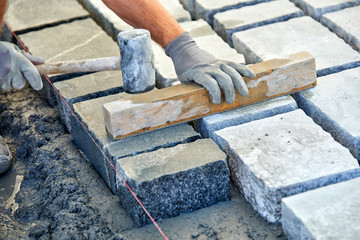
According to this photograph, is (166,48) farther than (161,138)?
Yes

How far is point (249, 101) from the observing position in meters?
3.86

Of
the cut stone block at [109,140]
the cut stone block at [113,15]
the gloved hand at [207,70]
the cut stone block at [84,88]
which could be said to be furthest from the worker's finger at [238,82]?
the cut stone block at [113,15]

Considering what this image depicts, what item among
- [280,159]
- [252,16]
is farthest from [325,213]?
[252,16]

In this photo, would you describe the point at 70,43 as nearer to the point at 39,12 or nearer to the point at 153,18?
the point at 39,12

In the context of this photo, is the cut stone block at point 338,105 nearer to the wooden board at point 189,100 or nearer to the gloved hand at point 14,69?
the wooden board at point 189,100

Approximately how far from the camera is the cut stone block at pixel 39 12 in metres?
5.34

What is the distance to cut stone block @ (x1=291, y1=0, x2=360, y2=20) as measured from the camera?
16.9 ft

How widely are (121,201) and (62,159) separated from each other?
2.26 feet

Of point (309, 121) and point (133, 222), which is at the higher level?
point (309, 121)

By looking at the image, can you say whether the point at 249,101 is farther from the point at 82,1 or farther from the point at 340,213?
the point at 82,1

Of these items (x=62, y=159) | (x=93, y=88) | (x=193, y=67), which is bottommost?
(x=62, y=159)

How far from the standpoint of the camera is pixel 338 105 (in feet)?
12.6

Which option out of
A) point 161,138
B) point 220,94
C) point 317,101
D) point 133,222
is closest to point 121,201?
point 133,222

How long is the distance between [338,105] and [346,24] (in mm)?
1261
